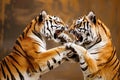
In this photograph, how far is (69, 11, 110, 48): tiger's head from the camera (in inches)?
76.0

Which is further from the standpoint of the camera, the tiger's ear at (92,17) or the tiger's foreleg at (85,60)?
the tiger's ear at (92,17)

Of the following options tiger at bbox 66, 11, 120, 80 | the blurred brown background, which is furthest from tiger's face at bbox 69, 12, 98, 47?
the blurred brown background

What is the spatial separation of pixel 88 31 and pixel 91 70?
0.22 m

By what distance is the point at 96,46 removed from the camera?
1.93m

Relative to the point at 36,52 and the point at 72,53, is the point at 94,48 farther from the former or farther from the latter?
the point at 36,52

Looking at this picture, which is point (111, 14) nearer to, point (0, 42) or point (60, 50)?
point (60, 50)

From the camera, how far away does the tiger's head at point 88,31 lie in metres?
1.93

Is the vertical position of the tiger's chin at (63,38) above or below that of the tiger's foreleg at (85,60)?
above

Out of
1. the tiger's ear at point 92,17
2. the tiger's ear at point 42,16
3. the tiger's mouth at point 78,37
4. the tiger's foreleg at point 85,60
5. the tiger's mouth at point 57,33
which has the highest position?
the tiger's ear at point 42,16

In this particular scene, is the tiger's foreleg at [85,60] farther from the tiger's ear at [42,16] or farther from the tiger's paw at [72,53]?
the tiger's ear at [42,16]

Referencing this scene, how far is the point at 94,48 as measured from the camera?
6.34 ft

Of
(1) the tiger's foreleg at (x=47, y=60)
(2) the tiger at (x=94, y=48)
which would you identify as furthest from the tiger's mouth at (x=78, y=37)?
(1) the tiger's foreleg at (x=47, y=60)

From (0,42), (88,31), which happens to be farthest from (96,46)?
(0,42)

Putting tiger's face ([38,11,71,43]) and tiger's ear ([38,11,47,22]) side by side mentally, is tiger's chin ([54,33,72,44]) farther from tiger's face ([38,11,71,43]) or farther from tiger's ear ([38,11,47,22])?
tiger's ear ([38,11,47,22])
